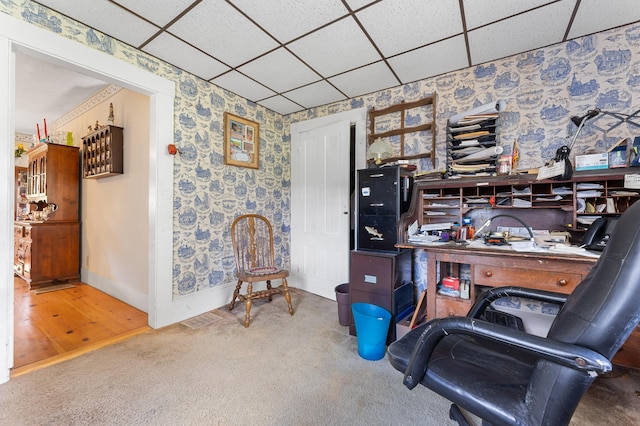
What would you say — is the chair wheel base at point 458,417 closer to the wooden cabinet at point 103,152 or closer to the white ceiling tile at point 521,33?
the white ceiling tile at point 521,33

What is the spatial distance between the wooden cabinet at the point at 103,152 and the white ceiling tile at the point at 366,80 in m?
2.52

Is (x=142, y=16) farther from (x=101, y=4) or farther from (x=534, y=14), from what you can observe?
(x=534, y=14)

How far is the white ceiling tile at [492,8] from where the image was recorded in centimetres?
166

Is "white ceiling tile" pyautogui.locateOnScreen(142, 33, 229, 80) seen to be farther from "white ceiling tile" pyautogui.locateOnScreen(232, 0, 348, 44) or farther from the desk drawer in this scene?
the desk drawer

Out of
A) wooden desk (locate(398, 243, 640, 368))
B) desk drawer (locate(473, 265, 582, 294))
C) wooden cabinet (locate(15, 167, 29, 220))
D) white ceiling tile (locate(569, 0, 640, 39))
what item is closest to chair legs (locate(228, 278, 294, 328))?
wooden desk (locate(398, 243, 640, 368))

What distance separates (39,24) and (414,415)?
10.9 ft

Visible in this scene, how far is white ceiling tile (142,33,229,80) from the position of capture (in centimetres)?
211

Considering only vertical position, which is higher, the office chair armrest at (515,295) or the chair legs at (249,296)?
the office chair armrest at (515,295)

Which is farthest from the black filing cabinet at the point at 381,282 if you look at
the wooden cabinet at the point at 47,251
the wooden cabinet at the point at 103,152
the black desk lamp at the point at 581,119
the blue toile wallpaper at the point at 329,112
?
the wooden cabinet at the point at 47,251

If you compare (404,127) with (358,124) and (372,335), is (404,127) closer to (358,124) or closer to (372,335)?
(358,124)

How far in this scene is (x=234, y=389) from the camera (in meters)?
1.55

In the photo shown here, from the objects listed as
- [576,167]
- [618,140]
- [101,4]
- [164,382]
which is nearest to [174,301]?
A: [164,382]

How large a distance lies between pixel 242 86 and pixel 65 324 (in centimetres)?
287

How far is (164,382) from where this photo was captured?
1.60 meters
